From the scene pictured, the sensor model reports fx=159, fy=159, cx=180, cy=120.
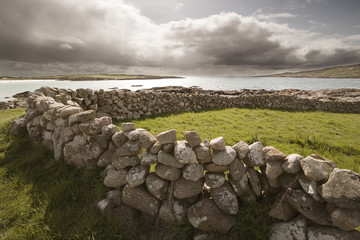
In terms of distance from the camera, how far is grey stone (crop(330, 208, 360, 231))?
2188 mm

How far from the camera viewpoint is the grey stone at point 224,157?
9.63 feet

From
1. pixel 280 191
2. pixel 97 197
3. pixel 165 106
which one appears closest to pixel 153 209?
pixel 97 197

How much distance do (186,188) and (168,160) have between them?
0.64 meters

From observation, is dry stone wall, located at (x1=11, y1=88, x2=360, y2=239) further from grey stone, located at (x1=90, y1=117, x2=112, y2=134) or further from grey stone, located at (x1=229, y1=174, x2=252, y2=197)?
grey stone, located at (x1=90, y1=117, x2=112, y2=134)

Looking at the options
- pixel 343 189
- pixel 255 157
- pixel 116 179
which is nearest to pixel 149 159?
pixel 116 179

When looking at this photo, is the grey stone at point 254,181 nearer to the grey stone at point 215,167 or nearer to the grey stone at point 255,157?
the grey stone at point 255,157

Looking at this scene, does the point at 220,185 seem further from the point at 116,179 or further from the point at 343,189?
the point at 116,179

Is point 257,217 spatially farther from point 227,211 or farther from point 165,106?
point 165,106

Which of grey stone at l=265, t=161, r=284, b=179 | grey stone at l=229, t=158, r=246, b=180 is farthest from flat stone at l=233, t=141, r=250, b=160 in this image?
grey stone at l=265, t=161, r=284, b=179

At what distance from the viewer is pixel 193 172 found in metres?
2.98

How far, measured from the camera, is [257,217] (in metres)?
2.89

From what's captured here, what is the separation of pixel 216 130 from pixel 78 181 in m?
6.39

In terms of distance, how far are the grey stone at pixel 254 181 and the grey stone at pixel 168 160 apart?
1356 mm

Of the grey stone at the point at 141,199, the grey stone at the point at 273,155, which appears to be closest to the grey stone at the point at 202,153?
the grey stone at the point at 273,155
